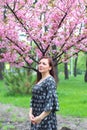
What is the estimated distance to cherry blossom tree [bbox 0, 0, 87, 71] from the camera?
9.49m

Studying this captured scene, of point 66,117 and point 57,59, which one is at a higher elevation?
point 57,59

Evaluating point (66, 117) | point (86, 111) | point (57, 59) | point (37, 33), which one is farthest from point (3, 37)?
point (86, 111)

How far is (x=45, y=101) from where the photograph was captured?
216 inches

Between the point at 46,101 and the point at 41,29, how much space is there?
4.75 m

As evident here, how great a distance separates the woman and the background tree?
3733 mm

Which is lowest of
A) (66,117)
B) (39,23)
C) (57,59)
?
(66,117)

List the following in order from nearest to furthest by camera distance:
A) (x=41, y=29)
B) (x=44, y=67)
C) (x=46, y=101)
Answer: (x=46, y=101) → (x=44, y=67) → (x=41, y=29)

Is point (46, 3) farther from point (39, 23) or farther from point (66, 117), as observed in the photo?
point (66, 117)

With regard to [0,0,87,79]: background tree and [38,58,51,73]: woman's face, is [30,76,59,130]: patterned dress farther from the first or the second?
[0,0,87,79]: background tree

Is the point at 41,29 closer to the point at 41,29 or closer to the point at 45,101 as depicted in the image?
the point at 41,29

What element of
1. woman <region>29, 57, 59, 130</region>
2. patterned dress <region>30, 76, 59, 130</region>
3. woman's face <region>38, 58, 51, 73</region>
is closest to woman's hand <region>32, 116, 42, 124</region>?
woman <region>29, 57, 59, 130</region>

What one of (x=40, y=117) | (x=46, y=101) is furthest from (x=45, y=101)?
(x=40, y=117)

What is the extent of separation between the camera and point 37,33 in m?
9.67

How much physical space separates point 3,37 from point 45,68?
420 centimetres
